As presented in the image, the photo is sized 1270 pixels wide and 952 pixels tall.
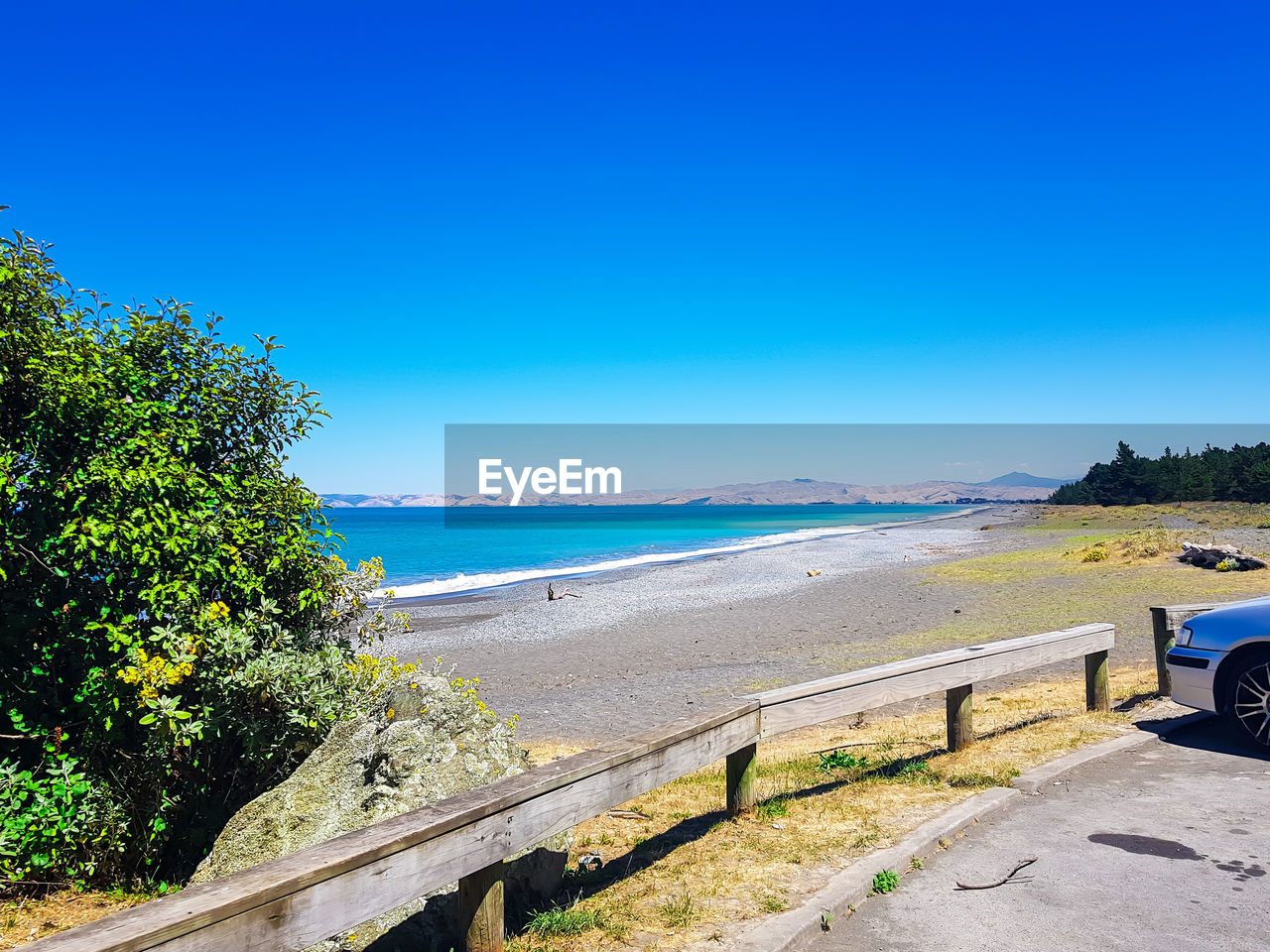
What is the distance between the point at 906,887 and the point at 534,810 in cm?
214

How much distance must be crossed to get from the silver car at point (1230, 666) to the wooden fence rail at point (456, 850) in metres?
3.12

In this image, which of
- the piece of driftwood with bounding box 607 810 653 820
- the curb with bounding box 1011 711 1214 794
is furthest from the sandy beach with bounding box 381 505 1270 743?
the curb with bounding box 1011 711 1214 794

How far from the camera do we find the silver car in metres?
6.66

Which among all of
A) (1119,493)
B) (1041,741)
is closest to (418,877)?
(1041,741)

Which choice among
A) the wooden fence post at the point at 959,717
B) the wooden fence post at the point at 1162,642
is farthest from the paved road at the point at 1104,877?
the wooden fence post at the point at 1162,642

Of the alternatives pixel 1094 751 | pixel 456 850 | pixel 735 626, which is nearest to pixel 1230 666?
pixel 1094 751

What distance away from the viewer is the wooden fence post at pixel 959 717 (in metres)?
6.97

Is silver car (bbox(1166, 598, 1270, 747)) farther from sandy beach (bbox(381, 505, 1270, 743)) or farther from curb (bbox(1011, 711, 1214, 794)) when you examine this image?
sandy beach (bbox(381, 505, 1270, 743))

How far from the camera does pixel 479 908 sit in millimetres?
3510

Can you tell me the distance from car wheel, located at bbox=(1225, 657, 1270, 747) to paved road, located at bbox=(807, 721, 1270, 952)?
1.99 ft

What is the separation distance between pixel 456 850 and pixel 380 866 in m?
0.38

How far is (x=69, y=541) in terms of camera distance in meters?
4.64

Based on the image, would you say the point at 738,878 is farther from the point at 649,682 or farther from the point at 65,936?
the point at 649,682

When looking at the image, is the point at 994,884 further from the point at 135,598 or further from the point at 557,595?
the point at 557,595
